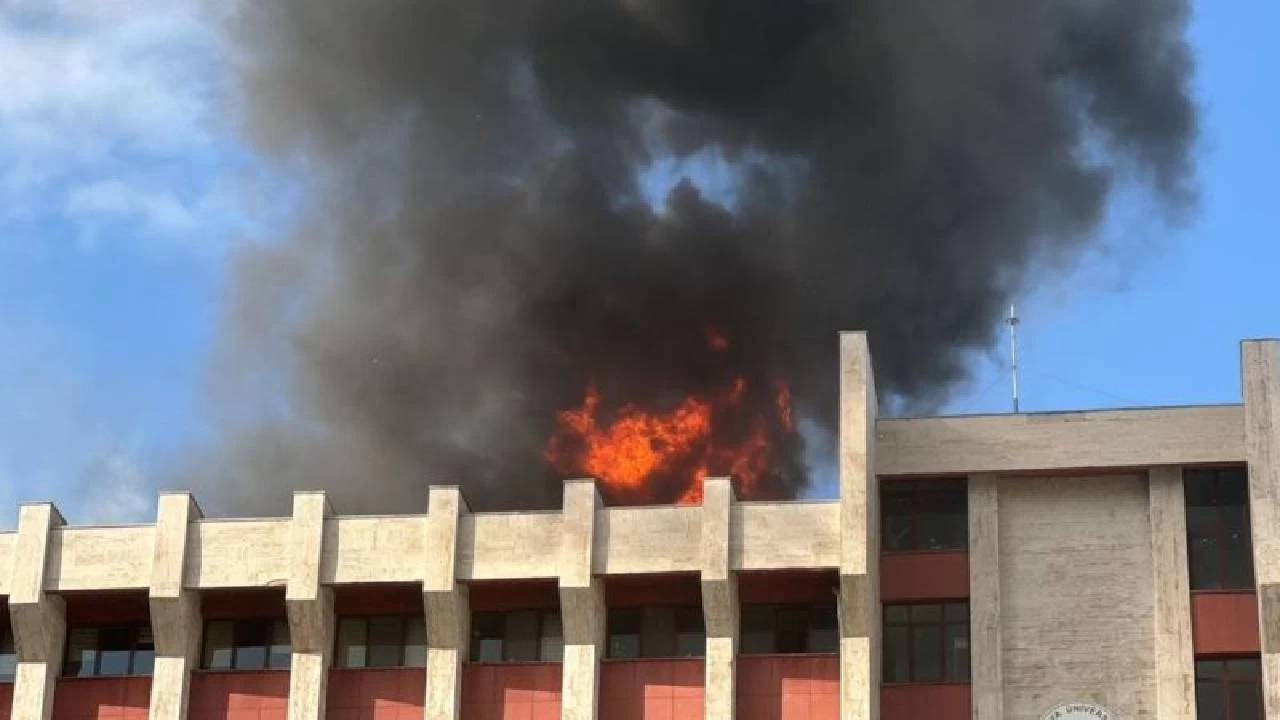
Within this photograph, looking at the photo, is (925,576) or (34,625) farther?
(34,625)

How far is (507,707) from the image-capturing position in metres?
58.7

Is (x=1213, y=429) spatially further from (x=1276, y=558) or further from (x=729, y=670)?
(x=729, y=670)

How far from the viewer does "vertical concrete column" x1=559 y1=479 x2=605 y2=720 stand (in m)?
57.6

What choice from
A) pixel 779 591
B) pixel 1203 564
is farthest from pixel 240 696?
pixel 1203 564

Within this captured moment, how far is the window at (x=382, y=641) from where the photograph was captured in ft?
199

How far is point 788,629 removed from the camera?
59.4 m

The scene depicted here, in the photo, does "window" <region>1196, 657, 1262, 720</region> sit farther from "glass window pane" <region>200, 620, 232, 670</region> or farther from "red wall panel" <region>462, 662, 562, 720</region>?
"glass window pane" <region>200, 620, 232, 670</region>

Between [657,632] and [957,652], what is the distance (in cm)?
765

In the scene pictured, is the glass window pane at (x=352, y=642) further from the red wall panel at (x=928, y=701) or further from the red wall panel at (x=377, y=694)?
the red wall panel at (x=928, y=701)

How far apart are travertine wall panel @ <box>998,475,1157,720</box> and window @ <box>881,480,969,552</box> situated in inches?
43.8

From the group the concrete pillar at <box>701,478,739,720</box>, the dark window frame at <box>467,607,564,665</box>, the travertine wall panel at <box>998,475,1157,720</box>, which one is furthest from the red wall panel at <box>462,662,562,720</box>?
the travertine wall panel at <box>998,475,1157,720</box>

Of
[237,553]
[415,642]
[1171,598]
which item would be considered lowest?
[415,642]

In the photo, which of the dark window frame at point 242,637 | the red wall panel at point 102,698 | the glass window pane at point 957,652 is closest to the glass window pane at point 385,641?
the dark window frame at point 242,637

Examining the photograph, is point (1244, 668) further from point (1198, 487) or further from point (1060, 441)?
point (1060, 441)
